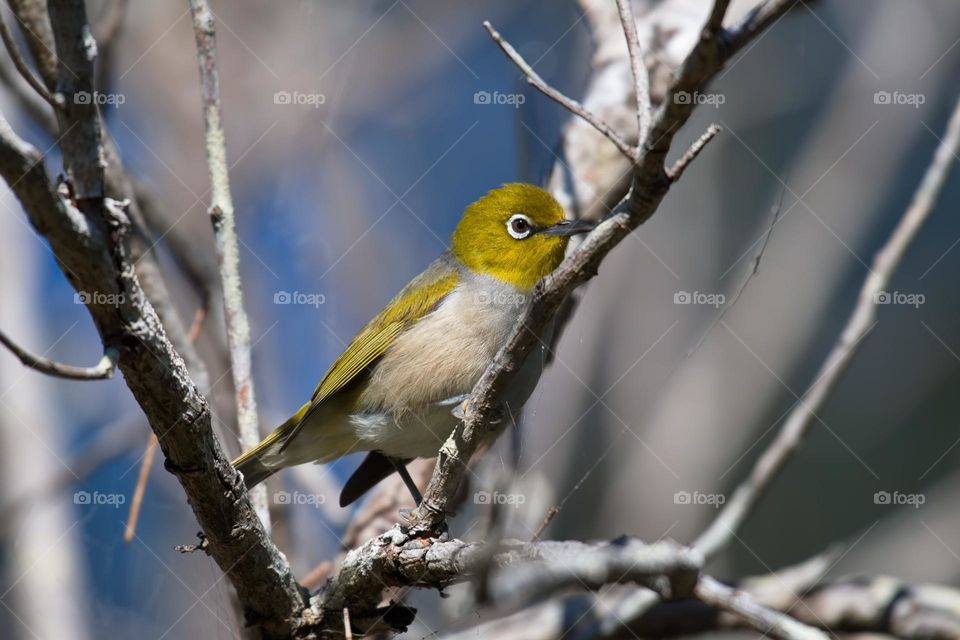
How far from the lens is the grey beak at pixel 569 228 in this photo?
500 centimetres

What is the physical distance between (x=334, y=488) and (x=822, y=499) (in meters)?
6.33

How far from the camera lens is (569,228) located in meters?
5.10

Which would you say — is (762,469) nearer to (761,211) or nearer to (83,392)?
(761,211)

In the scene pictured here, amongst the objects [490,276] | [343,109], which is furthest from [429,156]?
[490,276]

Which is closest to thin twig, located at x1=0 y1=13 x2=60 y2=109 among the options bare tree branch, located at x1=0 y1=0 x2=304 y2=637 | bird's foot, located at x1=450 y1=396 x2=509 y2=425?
bare tree branch, located at x1=0 y1=0 x2=304 y2=637

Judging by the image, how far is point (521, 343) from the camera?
3109 millimetres

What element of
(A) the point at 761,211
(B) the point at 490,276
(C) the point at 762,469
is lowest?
(C) the point at 762,469
